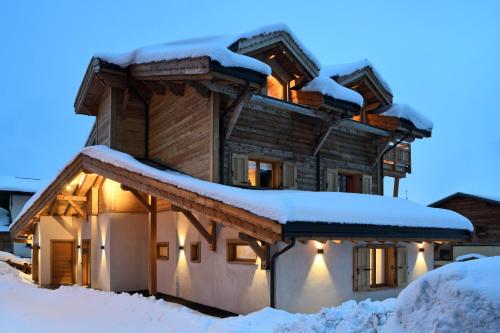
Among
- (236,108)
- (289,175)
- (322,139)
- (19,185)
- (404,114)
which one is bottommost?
(19,185)

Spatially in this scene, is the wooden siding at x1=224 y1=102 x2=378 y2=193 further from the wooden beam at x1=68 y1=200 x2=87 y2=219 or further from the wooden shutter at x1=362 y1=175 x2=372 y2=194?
the wooden beam at x1=68 y1=200 x2=87 y2=219

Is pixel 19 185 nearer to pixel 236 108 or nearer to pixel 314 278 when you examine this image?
pixel 236 108

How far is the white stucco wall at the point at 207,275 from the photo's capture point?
32.1 feet

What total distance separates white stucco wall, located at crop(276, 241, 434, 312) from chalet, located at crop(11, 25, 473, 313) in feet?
0.11

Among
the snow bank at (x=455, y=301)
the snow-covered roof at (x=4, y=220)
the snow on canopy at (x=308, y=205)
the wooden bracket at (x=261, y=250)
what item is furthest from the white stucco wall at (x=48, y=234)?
the snow bank at (x=455, y=301)

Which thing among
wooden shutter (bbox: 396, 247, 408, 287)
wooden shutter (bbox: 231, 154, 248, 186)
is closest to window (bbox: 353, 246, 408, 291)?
wooden shutter (bbox: 396, 247, 408, 287)

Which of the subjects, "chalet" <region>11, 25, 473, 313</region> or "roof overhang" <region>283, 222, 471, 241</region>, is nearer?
"roof overhang" <region>283, 222, 471, 241</region>

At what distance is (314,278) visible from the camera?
388 inches

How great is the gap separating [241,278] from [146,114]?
7352 mm

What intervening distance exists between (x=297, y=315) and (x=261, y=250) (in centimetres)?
168

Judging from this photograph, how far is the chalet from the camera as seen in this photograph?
9.44m

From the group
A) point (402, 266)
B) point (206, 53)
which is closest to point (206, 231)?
point (206, 53)

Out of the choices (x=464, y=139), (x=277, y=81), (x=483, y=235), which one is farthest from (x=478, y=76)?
(x=277, y=81)

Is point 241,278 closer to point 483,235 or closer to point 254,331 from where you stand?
point 254,331
